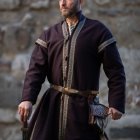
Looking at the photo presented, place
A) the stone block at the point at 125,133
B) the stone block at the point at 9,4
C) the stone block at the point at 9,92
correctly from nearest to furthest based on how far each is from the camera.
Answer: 1. the stone block at the point at 125,133
2. the stone block at the point at 9,92
3. the stone block at the point at 9,4

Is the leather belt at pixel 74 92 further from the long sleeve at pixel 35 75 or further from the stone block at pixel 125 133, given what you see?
the stone block at pixel 125 133

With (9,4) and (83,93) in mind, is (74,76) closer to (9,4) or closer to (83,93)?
(83,93)

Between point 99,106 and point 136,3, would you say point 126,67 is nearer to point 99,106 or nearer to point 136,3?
point 136,3

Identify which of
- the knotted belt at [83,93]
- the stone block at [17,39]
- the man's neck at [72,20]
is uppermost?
the stone block at [17,39]

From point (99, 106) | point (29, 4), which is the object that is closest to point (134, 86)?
point (29, 4)

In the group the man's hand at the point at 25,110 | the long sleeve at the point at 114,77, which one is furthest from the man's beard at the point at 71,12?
the man's hand at the point at 25,110

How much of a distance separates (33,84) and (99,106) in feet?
1.19

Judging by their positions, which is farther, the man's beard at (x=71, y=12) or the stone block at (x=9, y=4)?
the stone block at (x=9, y=4)

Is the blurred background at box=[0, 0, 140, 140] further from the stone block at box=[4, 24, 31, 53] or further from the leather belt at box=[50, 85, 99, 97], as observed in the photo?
the leather belt at box=[50, 85, 99, 97]

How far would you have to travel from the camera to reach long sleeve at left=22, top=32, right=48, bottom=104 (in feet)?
8.94

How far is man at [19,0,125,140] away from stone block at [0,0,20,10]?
1.62m

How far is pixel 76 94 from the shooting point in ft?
8.91

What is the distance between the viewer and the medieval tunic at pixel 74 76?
2.71m

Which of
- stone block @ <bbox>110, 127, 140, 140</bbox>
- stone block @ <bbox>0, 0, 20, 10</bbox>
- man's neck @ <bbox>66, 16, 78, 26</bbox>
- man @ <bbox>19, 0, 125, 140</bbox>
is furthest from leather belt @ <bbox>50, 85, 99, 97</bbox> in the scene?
stone block @ <bbox>0, 0, 20, 10</bbox>
